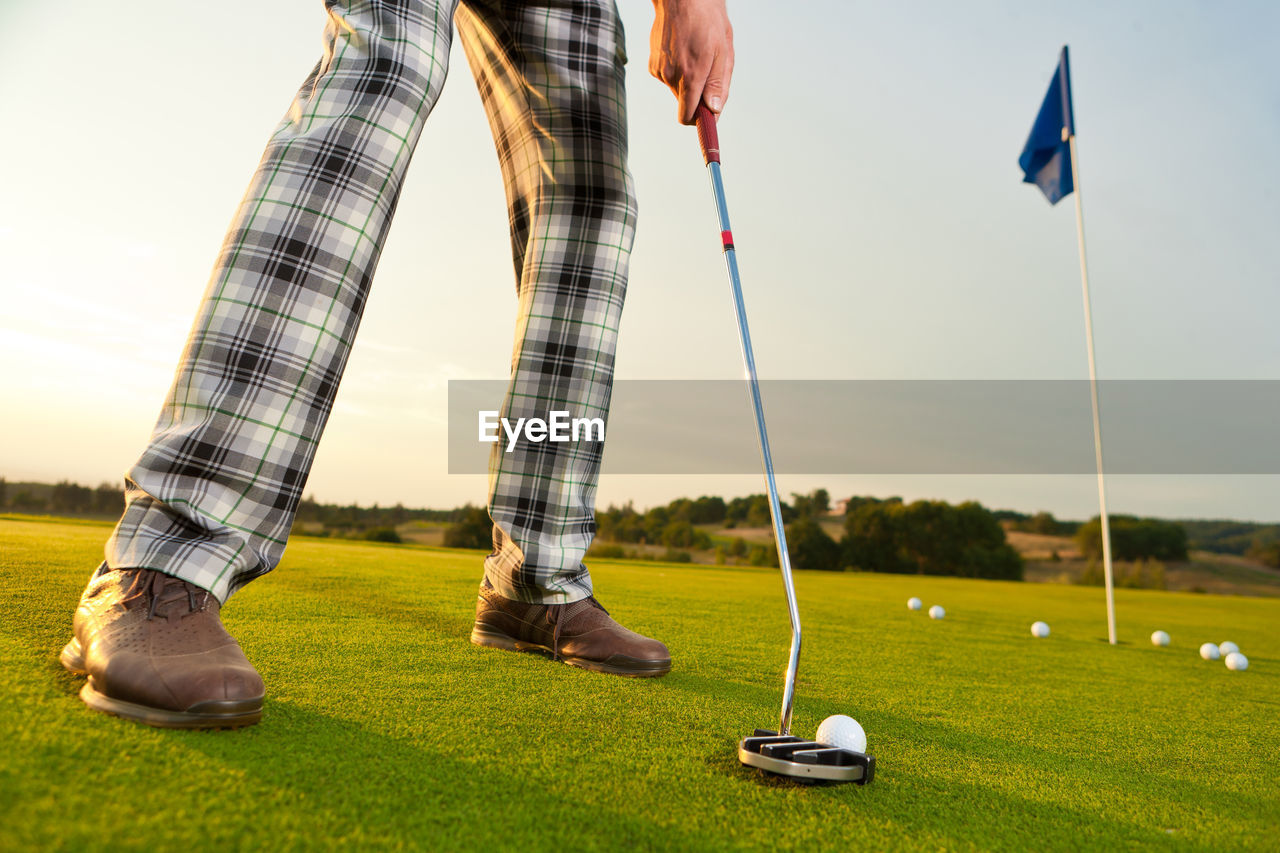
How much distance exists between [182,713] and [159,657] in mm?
86

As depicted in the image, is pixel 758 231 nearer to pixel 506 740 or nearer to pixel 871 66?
pixel 871 66

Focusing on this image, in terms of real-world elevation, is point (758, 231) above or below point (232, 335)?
above

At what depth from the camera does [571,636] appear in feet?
5.03

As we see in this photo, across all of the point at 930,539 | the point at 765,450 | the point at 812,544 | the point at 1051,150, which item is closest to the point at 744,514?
the point at 812,544

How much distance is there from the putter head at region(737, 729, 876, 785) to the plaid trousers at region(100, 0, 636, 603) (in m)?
0.74

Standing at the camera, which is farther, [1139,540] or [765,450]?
[1139,540]

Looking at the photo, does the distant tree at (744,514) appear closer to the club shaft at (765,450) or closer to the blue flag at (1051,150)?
the blue flag at (1051,150)

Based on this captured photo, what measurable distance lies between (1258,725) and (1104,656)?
1.12 metres

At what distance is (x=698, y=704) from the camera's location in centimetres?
122

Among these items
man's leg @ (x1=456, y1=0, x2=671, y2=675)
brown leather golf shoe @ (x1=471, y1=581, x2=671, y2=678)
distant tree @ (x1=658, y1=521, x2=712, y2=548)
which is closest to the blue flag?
man's leg @ (x1=456, y1=0, x2=671, y2=675)

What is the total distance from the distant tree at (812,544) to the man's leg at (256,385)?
1136cm

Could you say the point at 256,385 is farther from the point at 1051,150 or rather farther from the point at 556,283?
the point at 1051,150

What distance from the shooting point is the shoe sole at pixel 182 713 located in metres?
0.80

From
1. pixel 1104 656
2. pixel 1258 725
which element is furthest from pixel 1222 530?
pixel 1258 725
